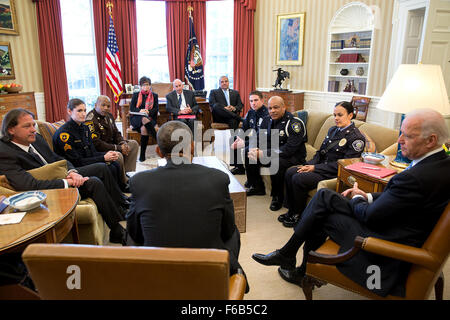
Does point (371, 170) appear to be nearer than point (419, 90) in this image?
No

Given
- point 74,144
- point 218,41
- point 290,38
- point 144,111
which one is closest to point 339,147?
point 74,144

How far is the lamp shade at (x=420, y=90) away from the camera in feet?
7.33

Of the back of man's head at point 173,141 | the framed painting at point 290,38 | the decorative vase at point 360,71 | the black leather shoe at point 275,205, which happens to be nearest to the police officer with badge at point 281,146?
the black leather shoe at point 275,205

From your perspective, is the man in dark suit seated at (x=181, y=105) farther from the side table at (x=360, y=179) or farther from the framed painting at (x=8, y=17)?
the side table at (x=360, y=179)

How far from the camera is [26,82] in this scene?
6.06m

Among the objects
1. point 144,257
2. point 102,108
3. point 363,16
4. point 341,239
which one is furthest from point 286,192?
point 363,16

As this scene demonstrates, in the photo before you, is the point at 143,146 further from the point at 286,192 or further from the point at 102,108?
the point at 286,192

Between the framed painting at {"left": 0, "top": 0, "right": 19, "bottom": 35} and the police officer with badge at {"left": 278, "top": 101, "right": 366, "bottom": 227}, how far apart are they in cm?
560

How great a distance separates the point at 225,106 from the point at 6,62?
3949mm

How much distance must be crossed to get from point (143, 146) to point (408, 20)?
450 centimetres

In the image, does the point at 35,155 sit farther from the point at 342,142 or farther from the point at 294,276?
the point at 342,142

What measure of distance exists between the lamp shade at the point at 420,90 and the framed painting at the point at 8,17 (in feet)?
20.5

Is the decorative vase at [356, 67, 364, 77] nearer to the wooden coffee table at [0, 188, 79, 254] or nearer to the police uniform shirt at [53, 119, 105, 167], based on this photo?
the police uniform shirt at [53, 119, 105, 167]

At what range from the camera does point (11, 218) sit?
170 cm
